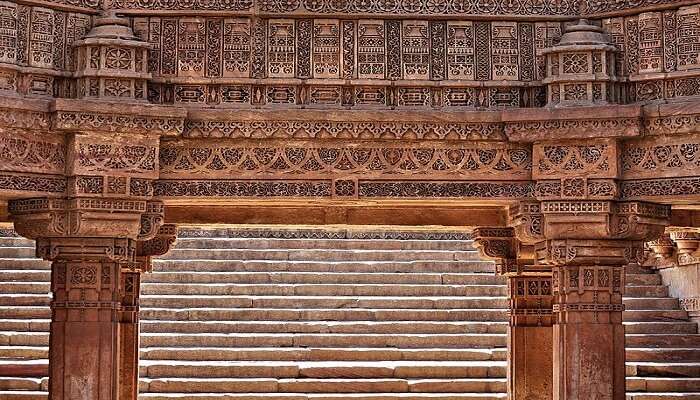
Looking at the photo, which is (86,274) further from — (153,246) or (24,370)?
(24,370)

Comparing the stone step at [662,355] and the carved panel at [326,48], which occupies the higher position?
the carved panel at [326,48]

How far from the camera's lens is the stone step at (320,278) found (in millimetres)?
18469

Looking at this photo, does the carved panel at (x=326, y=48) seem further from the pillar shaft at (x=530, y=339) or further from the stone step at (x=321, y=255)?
the stone step at (x=321, y=255)

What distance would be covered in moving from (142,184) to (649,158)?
3795mm

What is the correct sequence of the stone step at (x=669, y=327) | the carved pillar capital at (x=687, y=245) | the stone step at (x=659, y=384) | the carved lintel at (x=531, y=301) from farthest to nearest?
the stone step at (x=669, y=327) → the carved pillar capital at (x=687, y=245) → the stone step at (x=659, y=384) → the carved lintel at (x=531, y=301)

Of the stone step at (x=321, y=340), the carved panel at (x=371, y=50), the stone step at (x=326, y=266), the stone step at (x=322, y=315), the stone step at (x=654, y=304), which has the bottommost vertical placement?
the stone step at (x=321, y=340)

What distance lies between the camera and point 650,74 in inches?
408

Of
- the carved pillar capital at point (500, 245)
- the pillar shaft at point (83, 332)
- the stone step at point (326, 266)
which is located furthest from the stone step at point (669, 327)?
the pillar shaft at point (83, 332)

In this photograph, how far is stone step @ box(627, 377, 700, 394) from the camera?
650 inches

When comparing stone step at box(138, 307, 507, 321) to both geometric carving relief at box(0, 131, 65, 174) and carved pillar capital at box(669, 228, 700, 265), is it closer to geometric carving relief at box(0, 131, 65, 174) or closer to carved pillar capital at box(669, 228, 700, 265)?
carved pillar capital at box(669, 228, 700, 265)

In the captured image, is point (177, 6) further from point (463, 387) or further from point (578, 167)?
point (463, 387)

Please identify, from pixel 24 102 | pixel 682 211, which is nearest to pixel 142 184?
pixel 24 102

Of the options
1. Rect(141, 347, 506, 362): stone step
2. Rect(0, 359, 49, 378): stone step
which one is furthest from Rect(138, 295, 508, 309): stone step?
Rect(0, 359, 49, 378): stone step

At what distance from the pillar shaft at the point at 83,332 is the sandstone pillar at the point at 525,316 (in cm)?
429
